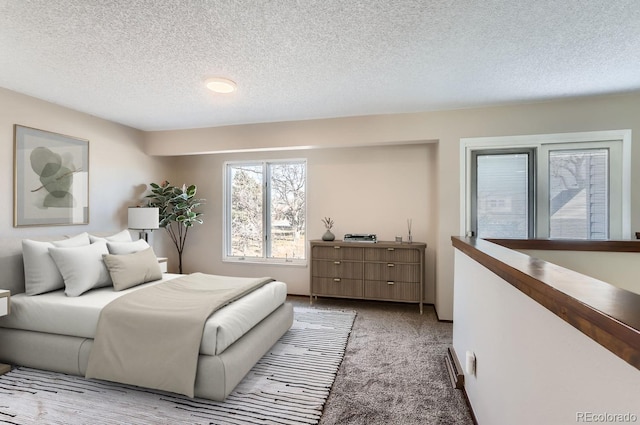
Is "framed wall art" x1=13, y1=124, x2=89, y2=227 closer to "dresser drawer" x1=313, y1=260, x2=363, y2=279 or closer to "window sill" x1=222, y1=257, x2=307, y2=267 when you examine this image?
"window sill" x1=222, y1=257, x2=307, y2=267

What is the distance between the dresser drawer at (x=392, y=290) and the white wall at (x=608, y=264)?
172 cm

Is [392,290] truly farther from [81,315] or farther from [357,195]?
[81,315]

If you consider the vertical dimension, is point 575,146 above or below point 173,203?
above

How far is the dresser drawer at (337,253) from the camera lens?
3955 mm

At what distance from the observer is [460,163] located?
3.50 metres

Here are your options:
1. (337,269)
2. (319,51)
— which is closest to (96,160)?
→ (319,51)

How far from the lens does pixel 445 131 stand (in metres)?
3.54

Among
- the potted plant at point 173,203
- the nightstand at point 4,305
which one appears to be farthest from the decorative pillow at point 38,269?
the potted plant at point 173,203

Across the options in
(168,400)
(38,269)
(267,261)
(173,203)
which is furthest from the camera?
(267,261)

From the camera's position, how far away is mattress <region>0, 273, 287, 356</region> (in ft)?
6.92

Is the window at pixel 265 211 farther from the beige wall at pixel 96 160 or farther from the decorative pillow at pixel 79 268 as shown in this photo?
the decorative pillow at pixel 79 268

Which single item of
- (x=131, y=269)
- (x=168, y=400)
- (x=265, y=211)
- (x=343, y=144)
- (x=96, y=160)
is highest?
(x=343, y=144)

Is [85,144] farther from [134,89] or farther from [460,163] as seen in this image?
[460,163]

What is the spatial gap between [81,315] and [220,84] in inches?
85.1
